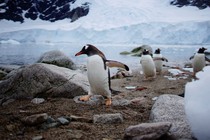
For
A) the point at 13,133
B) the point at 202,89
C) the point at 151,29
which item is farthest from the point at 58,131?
the point at 151,29

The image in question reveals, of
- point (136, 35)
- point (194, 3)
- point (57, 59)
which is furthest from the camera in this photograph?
point (194, 3)

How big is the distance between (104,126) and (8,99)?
7.31ft

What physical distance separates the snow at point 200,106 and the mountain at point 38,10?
89295 mm

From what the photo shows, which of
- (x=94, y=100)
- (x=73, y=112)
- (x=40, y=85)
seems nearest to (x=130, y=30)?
(x=40, y=85)

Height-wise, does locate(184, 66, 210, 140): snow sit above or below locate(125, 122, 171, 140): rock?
above

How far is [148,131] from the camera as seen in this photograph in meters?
2.17

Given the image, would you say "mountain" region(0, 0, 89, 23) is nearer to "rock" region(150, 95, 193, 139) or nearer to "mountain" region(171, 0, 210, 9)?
"mountain" region(171, 0, 210, 9)

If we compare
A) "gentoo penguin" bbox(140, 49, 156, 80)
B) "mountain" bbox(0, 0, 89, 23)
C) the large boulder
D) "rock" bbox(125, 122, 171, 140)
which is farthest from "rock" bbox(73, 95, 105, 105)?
"mountain" bbox(0, 0, 89, 23)

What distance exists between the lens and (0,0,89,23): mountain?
3752 inches

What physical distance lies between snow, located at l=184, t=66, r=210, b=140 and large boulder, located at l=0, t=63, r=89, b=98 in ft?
8.84

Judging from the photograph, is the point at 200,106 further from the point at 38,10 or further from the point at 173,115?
the point at 38,10

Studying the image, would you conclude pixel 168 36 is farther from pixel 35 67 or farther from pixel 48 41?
pixel 35 67

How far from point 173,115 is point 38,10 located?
106 metres

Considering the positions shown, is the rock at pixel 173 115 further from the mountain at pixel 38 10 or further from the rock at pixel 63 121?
the mountain at pixel 38 10
